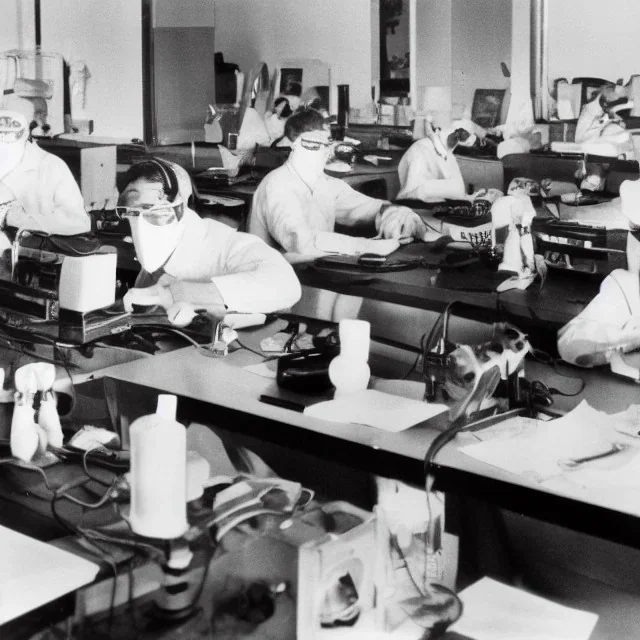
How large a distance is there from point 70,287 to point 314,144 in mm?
744

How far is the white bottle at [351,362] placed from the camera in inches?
79.7

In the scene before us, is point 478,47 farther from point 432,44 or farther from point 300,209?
point 300,209

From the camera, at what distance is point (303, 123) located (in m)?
2.11

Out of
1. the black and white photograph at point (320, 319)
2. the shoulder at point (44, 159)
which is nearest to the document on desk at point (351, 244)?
the black and white photograph at point (320, 319)

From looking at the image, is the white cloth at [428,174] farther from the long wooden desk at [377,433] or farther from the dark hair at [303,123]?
the long wooden desk at [377,433]

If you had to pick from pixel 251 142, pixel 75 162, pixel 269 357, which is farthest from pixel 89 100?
pixel 269 357

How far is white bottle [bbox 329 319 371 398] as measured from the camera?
2.03 metres

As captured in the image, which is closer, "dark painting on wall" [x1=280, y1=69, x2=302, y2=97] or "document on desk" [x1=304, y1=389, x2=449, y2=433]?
"document on desk" [x1=304, y1=389, x2=449, y2=433]

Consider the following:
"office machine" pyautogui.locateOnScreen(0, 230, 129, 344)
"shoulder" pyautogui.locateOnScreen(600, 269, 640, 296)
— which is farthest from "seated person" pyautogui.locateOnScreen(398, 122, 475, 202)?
"office machine" pyautogui.locateOnScreen(0, 230, 129, 344)

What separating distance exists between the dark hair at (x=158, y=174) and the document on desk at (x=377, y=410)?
0.72 meters

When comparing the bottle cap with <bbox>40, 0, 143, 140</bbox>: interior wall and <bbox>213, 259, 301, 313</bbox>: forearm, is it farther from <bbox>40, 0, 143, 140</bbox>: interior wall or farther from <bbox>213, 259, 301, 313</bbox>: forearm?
<bbox>40, 0, 143, 140</bbox>: interior wall

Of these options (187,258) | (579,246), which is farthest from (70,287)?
(579,246)

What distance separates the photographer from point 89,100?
8.05 ft

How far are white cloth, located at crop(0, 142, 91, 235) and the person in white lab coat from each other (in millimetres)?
1351
